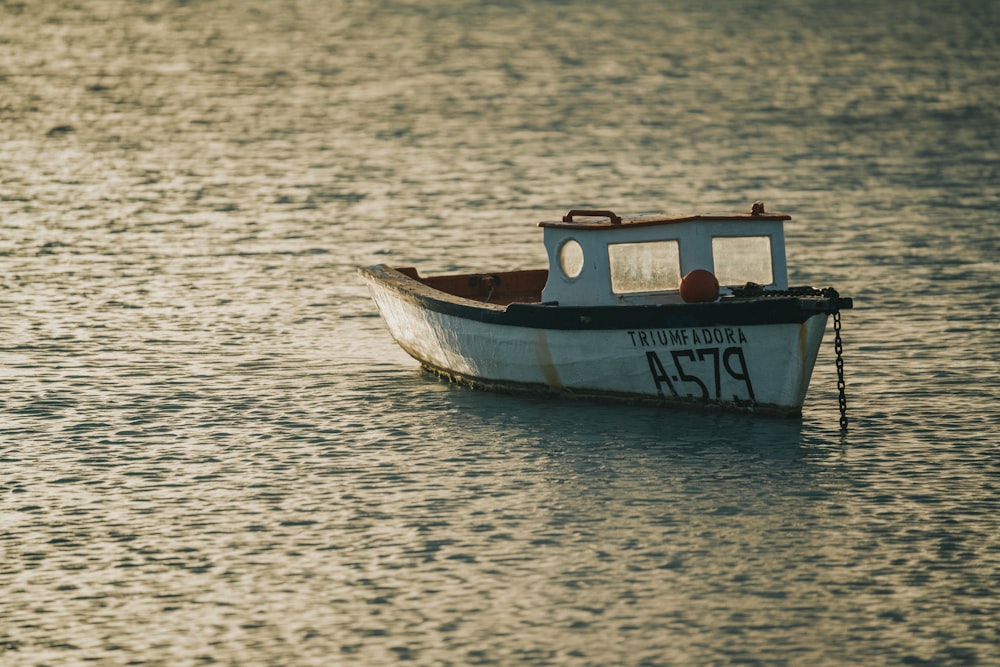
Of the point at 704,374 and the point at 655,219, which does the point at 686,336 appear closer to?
the point at 704,374

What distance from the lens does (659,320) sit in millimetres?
17797

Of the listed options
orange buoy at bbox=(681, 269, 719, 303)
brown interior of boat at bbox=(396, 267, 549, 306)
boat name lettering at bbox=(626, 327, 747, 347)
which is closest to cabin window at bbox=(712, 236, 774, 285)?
orange buoy at bbox=(681, 269, 719, 303)

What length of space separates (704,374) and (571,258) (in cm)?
216

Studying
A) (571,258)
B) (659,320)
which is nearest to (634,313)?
(659,320)

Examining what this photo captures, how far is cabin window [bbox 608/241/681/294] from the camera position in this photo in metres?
18.6

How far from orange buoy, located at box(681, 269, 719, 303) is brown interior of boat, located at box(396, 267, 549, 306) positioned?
4.41 metres

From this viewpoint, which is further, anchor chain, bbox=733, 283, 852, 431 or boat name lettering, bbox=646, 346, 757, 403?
boat name lettering, bbox=646, 346, 757, 403

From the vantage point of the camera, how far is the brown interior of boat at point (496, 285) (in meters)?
21.8

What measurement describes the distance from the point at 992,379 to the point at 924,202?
15.6 m

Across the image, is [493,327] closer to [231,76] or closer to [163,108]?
[163,108]

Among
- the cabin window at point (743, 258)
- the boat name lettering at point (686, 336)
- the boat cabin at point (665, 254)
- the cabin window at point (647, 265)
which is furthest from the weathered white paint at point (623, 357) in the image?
the cabin window at point (743, 258)

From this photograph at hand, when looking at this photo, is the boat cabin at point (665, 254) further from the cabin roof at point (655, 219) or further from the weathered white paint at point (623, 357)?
the weathered white paint at point (623, 357)

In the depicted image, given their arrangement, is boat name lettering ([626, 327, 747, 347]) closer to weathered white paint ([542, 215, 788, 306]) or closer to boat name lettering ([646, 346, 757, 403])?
boat name lettering ([646, 346, 757, 403])

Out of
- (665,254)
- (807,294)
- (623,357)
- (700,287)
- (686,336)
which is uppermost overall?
(665,254)
